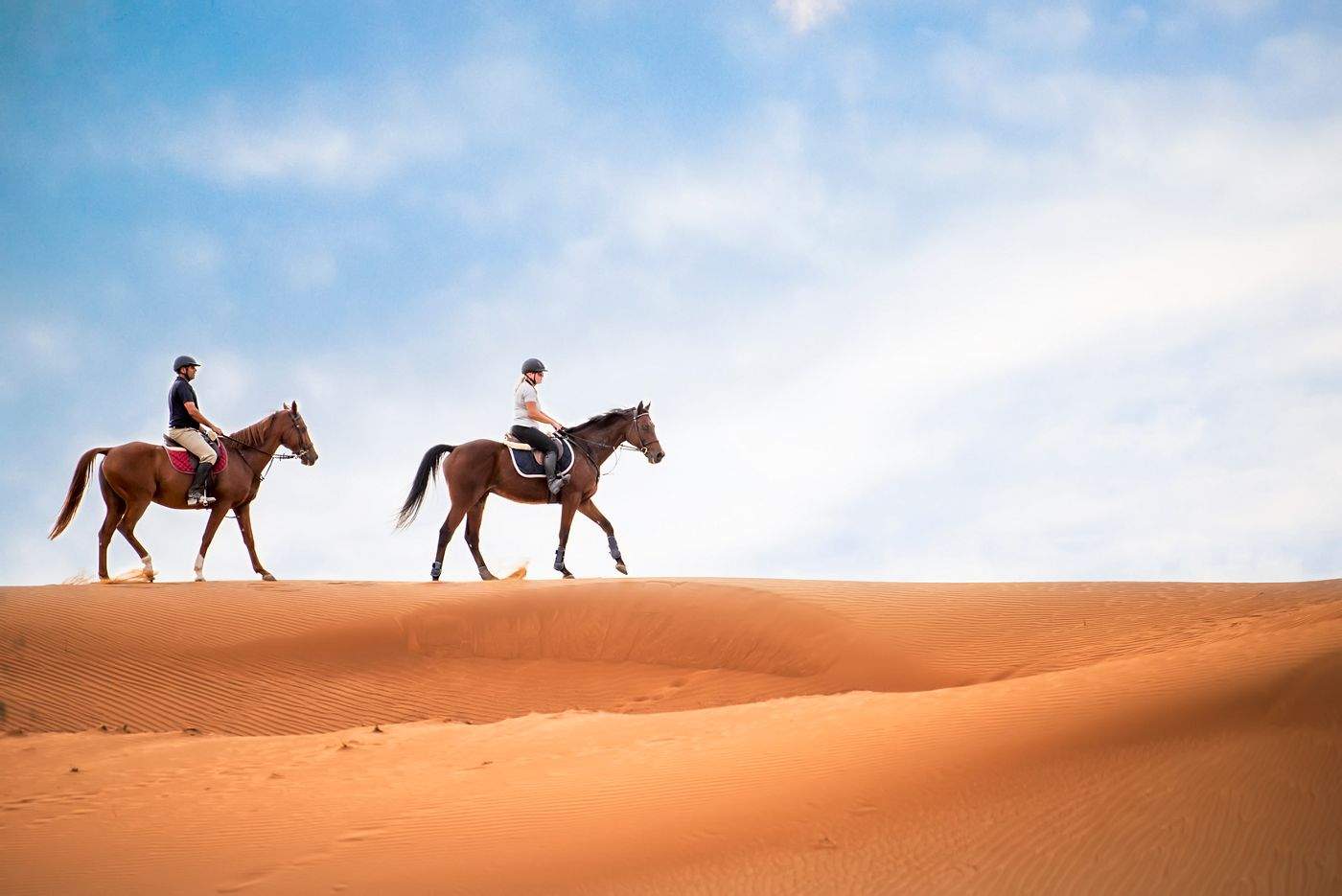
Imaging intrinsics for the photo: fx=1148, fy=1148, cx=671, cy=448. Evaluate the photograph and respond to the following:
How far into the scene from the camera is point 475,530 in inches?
682

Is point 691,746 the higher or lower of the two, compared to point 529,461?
lower

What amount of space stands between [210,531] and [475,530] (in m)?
3.73

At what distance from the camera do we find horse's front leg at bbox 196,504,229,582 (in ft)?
52.6

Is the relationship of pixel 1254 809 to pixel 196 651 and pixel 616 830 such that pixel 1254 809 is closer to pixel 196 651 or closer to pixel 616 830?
pixel 616 830

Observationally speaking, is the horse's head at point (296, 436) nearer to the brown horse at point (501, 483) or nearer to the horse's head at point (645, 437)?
the brown horse at point (501, 483)

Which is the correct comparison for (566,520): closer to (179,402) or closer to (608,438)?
(608,438)

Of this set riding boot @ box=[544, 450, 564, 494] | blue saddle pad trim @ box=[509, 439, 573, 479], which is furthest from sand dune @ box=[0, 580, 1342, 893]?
blue saddle pad trim @ box=[509, 439, 573, 479]

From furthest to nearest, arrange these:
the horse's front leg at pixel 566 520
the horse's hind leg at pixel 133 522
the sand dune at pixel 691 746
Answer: the horse's front leg at pixel 566 520
the horse's hind leg at pixel 133 522
the sand dune at pixel 691 746

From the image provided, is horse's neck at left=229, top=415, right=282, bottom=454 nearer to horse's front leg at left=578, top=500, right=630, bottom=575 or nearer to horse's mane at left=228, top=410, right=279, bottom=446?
horse's mane at left=228, top=410, right=279, bottom=446

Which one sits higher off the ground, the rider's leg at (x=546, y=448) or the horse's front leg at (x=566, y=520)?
the rider's leg at (x=546, y=448)

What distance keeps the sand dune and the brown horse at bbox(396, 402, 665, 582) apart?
112 inches

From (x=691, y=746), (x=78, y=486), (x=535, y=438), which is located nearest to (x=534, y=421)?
(x=535, y=438)

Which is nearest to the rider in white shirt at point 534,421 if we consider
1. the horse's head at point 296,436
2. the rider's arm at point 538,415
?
the rider's arm at point 538,415

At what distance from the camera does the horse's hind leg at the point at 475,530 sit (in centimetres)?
1727
